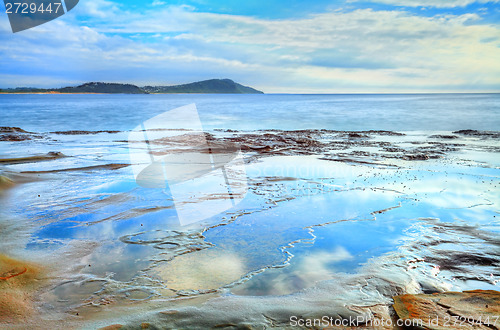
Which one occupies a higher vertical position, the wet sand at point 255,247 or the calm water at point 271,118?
the calm water at point 271,118

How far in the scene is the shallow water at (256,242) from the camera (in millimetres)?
5367

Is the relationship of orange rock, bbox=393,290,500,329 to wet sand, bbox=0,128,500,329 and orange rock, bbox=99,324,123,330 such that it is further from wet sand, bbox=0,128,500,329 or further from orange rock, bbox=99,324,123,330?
orange rock, bbox=99,324,123,330

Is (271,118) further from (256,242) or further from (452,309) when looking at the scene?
(452,309)


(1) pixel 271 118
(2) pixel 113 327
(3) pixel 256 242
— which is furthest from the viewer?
(1) pixel 271 118

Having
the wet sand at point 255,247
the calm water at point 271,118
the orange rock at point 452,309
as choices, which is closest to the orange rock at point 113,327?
the wet sand at point 255,247

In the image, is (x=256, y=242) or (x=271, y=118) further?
(x=271, y=118)

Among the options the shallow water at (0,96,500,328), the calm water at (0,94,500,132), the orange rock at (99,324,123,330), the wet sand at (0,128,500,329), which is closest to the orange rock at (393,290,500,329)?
the wet sand at (0,128,500,329)

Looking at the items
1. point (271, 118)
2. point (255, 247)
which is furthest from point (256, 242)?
point (271, 118)

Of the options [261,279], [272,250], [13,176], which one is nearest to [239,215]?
[272,250]

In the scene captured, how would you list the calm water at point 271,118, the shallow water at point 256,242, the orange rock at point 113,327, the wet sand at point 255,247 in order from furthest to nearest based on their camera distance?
the calm water at point 271,118 → the shallow water at point 256,242 → the wet sand at point 255,247 → the orange rock at point 113,327

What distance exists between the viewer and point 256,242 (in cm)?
786

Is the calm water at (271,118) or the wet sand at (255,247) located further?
the calm water at (271,118)

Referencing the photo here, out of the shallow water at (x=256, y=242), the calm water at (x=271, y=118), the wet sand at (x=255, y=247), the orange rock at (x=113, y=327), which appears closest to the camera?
the orange rock at (x=113, y=327)

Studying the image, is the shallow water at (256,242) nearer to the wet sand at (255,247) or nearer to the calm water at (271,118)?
the wet sand at (255,247)
